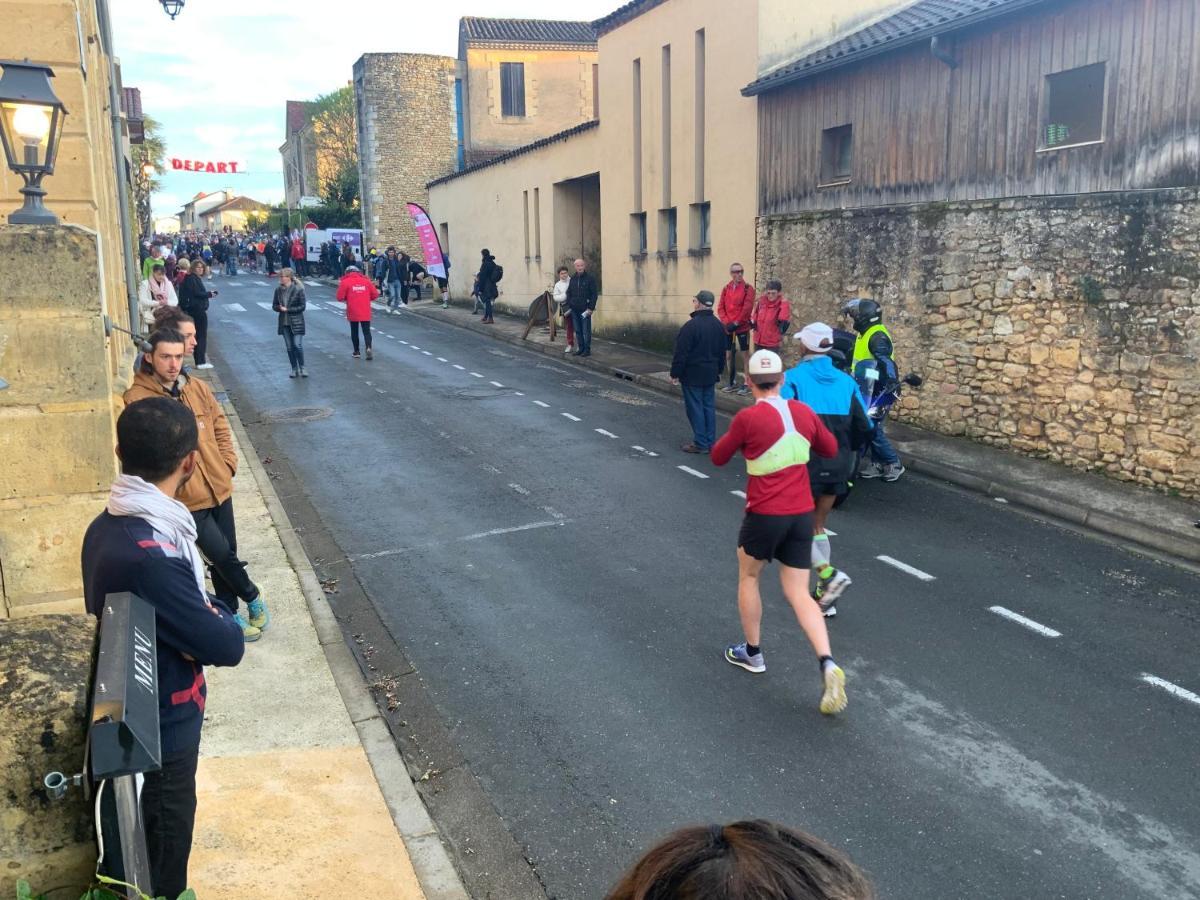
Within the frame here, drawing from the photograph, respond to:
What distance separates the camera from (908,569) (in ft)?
24.9

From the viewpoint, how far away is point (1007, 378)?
1133cm

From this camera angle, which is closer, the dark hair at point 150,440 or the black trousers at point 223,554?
the dark hair at point 150,440

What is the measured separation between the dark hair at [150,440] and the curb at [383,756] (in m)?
1.88

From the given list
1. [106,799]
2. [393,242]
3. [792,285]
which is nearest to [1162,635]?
[106,799]

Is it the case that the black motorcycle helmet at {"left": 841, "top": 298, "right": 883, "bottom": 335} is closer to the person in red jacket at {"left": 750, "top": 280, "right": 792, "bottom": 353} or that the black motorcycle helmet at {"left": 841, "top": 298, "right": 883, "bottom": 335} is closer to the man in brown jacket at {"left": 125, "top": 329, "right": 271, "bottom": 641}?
the person in red jacket at {"left": 750, "top": 280, "right": 792, "bottom": 353}

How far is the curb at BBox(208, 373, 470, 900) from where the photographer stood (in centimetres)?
399

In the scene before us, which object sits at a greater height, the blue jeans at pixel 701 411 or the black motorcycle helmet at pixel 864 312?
the black motorcycle helmet at pixel 864 312

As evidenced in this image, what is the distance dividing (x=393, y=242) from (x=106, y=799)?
1696 inches

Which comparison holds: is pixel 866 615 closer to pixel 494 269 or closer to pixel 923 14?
pixel 923 14

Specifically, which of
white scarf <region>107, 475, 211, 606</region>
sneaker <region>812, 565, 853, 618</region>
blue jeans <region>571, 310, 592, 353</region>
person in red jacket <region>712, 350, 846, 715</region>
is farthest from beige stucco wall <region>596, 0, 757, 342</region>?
white scarf <region>107, 475, 211, 606</region>

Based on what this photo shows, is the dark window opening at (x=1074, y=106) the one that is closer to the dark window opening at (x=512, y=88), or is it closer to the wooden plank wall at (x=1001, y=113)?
the wooden plank wall at (x=1001, y=113)

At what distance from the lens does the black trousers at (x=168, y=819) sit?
2842 millimetres

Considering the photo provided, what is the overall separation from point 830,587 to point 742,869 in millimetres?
5252

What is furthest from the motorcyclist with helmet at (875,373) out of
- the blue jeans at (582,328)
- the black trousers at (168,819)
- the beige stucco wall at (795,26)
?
the blue jeans at (582,328)
